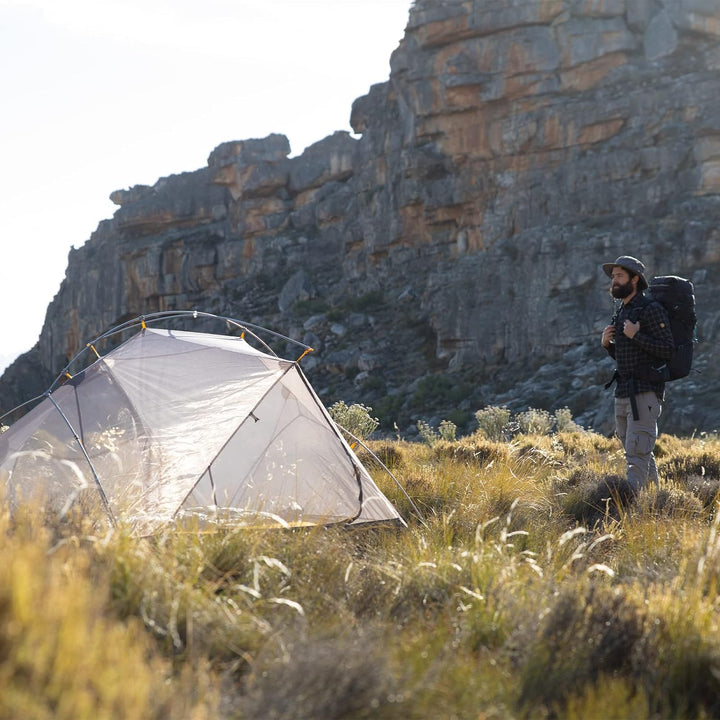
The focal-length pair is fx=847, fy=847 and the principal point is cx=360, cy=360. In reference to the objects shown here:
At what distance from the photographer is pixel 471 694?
2.81 metres

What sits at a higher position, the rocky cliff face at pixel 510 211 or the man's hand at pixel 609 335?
the rocky cliff face at pixel 510 211

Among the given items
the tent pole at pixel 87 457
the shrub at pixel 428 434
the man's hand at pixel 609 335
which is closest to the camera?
the tent pole at pixel 87 457

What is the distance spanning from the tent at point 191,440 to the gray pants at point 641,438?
193cm

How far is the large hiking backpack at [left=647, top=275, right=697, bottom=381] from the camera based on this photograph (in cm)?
630

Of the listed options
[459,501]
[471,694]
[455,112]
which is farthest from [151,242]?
[471,694]

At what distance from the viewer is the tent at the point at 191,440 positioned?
17.2 feet

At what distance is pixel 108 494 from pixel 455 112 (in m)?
37.0

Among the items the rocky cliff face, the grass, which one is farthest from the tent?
the rocky cliff face

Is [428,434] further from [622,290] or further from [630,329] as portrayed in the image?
[630,329]

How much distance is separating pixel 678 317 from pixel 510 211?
31.6m

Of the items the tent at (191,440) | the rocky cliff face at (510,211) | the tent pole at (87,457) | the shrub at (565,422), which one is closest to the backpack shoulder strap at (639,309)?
the tent at (191,440)

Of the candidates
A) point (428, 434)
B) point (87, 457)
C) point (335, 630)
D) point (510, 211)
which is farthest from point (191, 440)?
point (510, 211)

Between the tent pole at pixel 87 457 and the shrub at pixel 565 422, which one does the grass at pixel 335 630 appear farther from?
the shrub at pixel 565 422

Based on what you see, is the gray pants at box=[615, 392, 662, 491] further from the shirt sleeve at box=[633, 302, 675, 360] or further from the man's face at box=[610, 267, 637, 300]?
the man's face at box=[610, 267, 637, 300]
